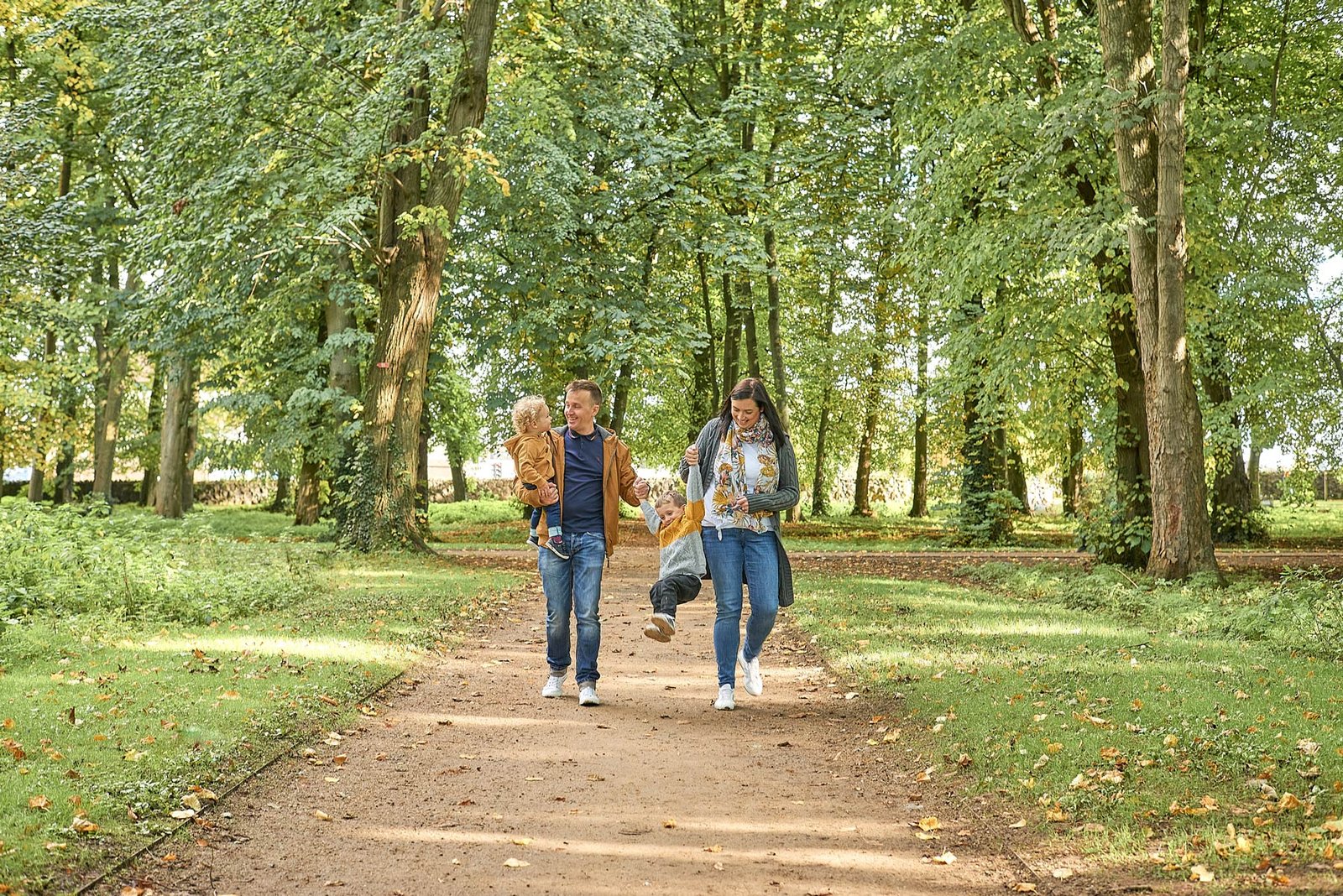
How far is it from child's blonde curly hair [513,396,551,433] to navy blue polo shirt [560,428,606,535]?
28 centimetres

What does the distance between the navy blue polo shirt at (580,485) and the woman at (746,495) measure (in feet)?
2.40

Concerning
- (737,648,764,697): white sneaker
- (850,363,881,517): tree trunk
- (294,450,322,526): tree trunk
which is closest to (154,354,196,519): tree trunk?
(294,450,322,526): tree trunk

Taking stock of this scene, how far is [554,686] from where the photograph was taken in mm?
8914

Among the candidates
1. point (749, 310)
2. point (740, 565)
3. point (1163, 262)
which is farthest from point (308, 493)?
point (740, 565)

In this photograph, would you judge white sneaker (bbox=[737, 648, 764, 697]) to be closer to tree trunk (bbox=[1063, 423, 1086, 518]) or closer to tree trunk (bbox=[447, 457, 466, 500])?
tree trunk (bbox=[1063, 423, 1086, 518])

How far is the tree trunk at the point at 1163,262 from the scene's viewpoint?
46.1ft

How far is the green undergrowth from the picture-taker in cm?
534

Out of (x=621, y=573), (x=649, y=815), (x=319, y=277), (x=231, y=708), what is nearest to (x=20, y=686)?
(x=231, y=708)

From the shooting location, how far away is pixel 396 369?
19000 mm

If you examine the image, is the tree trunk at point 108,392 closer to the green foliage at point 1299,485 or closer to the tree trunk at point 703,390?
the tree trunk at point 703,390

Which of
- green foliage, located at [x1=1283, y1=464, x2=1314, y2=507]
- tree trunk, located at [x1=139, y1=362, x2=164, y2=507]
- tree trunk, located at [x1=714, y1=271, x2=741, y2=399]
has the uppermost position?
tree trunk, located at [x1=714, y1=271, x2=741, y2=399]

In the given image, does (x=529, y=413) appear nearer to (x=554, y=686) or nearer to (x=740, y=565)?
(x=740, y=565)

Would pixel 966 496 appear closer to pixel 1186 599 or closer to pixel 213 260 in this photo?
pixel 1186 599

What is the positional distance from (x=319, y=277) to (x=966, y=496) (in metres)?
13.0
